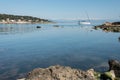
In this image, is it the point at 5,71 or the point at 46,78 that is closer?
the point at 46,78

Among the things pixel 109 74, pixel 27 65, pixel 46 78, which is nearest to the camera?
pixel 46 78

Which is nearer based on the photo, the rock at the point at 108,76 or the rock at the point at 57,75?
the rock at the point at 57,75

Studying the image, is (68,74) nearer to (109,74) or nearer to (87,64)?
(109,74)

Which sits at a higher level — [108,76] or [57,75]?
[57,75]

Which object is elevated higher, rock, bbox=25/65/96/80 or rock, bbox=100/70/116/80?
rock, bbox=25/65/96/80

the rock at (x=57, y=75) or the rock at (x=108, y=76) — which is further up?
the rock at (x=57, y=75)

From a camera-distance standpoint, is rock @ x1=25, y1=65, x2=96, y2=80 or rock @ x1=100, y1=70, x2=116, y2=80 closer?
rock @ x1=25, y1=65, x2=96, y2=80

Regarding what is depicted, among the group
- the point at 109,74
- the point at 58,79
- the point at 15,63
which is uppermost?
the point at 58,79

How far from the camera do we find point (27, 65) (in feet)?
130

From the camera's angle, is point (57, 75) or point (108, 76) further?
point (108, 76)

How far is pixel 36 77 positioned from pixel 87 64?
23730 millimetres

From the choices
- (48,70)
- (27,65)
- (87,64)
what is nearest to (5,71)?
(27,65)

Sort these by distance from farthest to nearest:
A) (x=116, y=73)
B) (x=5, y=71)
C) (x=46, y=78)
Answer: (x=5, y=71), (x=116, y=73), (x=46, y=78)

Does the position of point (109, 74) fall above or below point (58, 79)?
below
